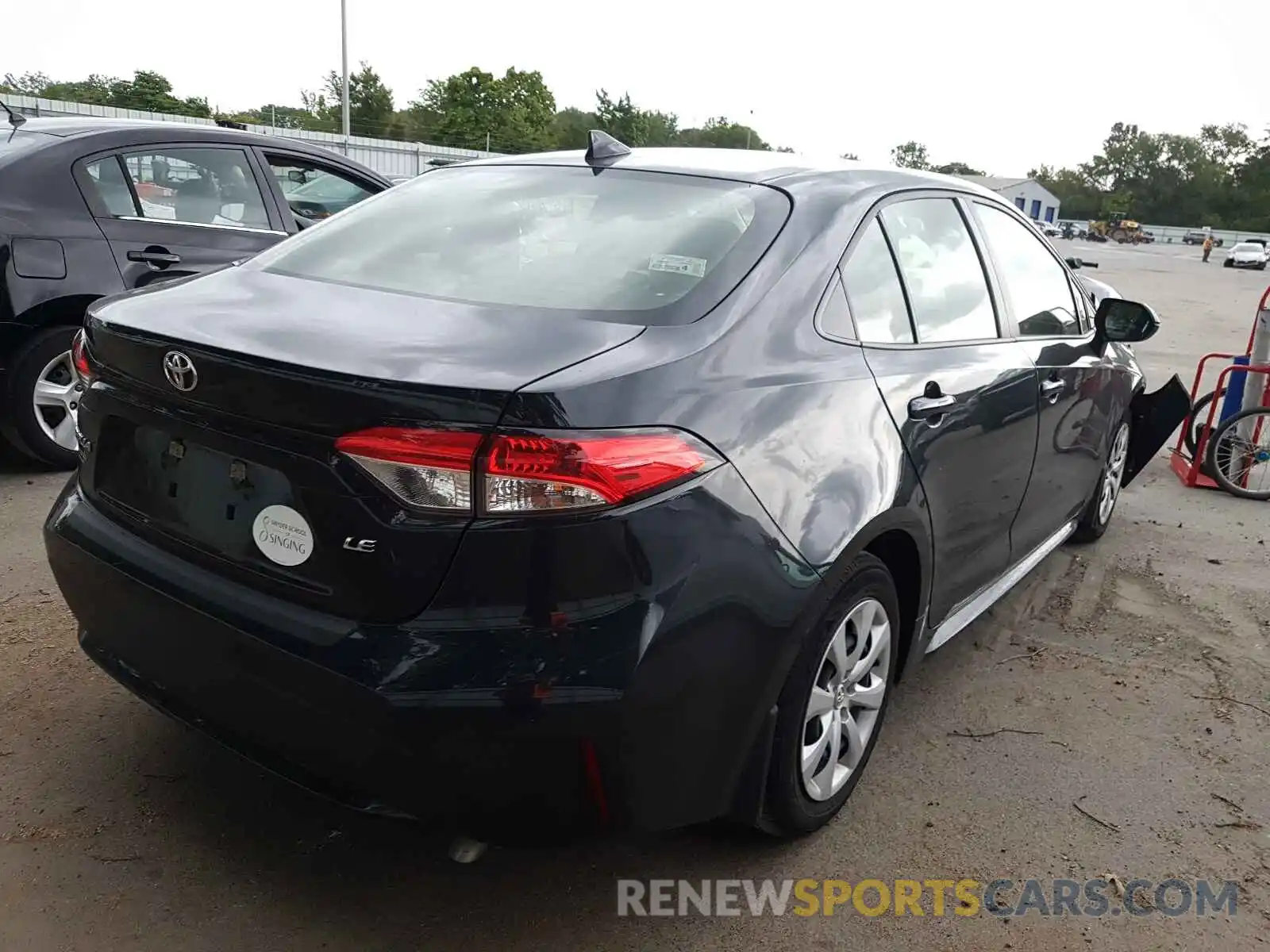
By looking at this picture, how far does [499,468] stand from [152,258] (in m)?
3.95

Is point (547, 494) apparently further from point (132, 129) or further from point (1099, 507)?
point (132, 129)

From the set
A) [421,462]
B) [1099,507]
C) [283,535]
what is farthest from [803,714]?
[1099,507]

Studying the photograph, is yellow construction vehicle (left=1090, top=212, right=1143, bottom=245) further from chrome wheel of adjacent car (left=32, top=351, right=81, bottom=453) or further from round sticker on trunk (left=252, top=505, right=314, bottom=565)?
round sticker on trunk (left=252, top=505, right=314, bottom=565)

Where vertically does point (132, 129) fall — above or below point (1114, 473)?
above

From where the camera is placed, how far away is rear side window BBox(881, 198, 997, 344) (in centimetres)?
289

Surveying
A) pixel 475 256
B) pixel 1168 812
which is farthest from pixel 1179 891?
pixel 475 256

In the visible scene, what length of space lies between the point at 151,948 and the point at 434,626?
3.20 feet

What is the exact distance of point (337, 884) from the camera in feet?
7.63

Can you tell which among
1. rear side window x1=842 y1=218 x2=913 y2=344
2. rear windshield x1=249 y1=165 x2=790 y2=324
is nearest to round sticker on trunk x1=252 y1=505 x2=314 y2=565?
rear windshield x1=249 y1=165 x2=790 y2=324

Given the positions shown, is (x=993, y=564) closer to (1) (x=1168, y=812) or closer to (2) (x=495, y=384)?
(1) (x=1168, y=812)

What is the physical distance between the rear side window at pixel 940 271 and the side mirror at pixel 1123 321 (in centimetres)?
103

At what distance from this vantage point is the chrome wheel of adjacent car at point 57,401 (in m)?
4.82

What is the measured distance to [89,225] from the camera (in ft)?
15.9

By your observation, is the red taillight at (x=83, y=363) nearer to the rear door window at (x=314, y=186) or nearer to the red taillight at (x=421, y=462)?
the red taillight at (x=421, y=462)
